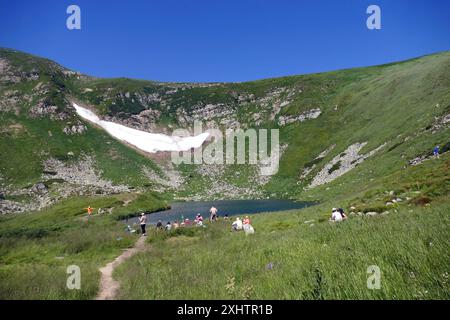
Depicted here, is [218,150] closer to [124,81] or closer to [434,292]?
[124,81]

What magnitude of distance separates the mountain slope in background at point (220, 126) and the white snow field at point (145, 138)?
196 inches

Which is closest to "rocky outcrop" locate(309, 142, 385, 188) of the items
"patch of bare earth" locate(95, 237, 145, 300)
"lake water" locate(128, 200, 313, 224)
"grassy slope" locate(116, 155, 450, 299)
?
"lake water" locate(128, 200, 313, 224)

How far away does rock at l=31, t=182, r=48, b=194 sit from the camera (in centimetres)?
9106

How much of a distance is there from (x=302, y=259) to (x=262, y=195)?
85311mm

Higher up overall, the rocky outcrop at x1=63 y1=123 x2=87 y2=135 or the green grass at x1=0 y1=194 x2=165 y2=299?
the rocky outcrop at x1=63 y1=123 x2=87 y2=135

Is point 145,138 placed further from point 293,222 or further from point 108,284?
point 108,284

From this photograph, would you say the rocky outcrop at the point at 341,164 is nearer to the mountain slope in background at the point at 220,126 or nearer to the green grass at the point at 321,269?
the mountain slope in background at the point at 220,126

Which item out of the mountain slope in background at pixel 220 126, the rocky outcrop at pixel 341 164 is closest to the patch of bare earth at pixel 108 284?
the mountain slope in background at pixel 220 126

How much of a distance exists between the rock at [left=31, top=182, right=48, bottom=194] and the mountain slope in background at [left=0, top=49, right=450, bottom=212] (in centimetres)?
41

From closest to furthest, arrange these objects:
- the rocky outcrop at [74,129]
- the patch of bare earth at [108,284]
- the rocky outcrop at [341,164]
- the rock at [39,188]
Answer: the patch of bare earth at [108,284]
the rocky outcrop at [341,164]
the rock at [39,188]
the rocky outcrop at [74,129]

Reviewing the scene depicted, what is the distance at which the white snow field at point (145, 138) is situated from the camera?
5551 inches

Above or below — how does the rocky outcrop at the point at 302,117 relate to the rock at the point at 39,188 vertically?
above

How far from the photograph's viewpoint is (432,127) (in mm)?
60875

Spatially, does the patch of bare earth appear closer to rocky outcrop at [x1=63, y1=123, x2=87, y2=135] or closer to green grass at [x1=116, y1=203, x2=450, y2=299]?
green grass at [x1=116, y1=203, x2=450, y2=299]
